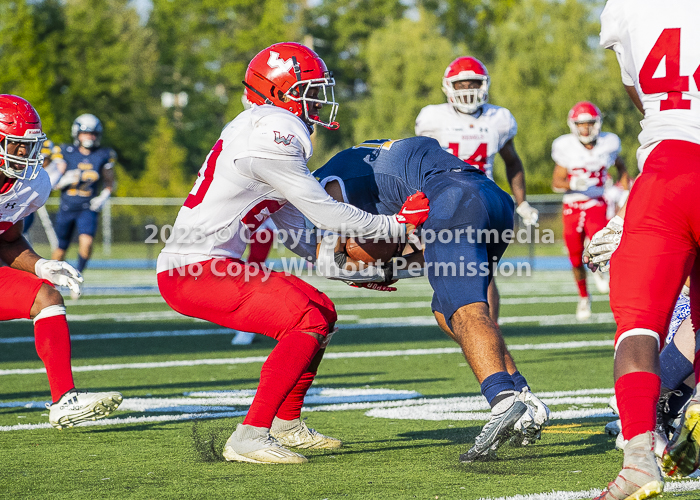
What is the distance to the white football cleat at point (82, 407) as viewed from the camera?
404 cm

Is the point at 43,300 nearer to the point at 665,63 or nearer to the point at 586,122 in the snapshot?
the point at 665,63

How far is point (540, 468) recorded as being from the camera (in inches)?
135

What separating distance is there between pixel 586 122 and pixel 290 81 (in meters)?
6.72

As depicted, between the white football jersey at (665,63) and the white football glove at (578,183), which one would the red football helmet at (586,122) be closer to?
the white football glove at (578,183)

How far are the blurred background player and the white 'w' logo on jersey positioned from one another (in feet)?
25.3

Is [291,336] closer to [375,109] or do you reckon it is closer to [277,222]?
[277,222]

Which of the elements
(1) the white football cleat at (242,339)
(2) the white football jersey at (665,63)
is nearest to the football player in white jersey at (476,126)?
(1) the white football cleat at (242,339)

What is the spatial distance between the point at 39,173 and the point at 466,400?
2391 mm

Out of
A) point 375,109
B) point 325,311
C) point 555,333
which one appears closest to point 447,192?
point 325,311

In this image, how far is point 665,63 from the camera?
2748 millimetres

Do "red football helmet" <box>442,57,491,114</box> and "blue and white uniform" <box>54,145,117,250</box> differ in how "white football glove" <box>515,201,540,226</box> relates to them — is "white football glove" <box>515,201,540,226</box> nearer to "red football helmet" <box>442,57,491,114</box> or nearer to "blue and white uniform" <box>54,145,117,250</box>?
"red football helmet" <box>442,57,491,114</box>

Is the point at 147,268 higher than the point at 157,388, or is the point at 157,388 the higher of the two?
the point at 157,388

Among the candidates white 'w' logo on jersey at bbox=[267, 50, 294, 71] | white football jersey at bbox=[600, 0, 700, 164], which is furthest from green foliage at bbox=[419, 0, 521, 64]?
Answer: white football jersey at bbox=[600, 0, 700, 164]

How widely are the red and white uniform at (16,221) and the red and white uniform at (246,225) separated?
94cm
